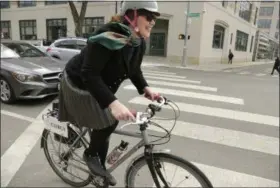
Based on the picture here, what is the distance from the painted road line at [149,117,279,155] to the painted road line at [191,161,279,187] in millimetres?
966

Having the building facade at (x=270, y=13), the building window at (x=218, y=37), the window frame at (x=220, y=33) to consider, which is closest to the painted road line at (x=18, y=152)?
the building facade at (x=270, y=13)

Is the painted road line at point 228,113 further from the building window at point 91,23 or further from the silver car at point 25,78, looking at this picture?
the building window at point 91,23

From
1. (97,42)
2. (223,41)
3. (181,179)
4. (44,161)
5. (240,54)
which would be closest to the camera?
(97,42)

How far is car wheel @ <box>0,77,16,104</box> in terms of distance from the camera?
6.33 m

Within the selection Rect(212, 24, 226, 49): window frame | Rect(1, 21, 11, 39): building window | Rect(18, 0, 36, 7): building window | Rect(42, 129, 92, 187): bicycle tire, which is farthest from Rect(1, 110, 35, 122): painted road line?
Rect(1, 21, 11, 39): building window

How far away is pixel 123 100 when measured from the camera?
7141mm

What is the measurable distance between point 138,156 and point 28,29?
36381 mm

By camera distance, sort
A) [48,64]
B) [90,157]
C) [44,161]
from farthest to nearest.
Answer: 1. [48,64]
2. [44,161]
3. [90,157]

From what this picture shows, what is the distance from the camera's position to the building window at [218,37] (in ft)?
93.6

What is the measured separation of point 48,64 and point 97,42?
529 centimetres

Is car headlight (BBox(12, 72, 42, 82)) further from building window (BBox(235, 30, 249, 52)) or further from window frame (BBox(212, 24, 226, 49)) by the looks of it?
building window (BBox(235, 30, 249, 52))

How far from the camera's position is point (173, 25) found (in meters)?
25.5

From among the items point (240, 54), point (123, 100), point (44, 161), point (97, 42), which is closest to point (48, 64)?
point (123, 100)

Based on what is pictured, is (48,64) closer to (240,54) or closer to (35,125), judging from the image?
(35,125)
